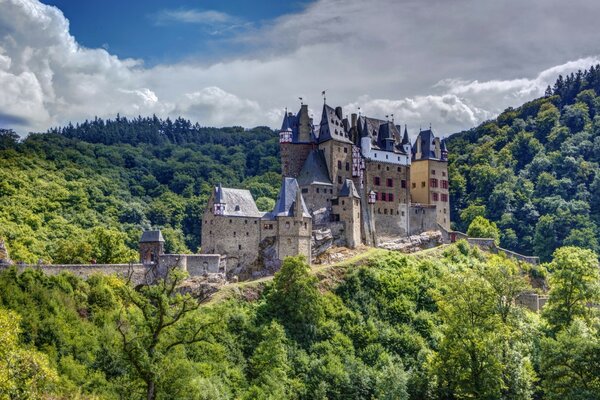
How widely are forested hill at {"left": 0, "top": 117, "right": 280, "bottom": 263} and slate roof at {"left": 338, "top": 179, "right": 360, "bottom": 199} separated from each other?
22004 millimetres

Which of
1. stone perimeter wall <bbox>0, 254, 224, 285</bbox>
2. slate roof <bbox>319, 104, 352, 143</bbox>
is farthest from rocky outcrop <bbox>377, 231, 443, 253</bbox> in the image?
stone perimeter wall <bbox>0, 254, 224, 285</bbox>

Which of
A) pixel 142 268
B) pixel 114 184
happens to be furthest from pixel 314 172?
pixel 114 184

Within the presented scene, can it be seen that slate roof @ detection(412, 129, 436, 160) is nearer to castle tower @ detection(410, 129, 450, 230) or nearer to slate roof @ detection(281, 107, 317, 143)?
castle tower @ detection(410, 129, 450, 230)

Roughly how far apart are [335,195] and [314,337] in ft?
61.8

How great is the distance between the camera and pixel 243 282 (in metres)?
65.9

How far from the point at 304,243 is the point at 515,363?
22.5m

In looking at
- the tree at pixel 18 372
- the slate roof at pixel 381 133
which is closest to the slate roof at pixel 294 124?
the slate roof at pixel 381 133

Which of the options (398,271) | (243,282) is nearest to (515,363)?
(398,271)

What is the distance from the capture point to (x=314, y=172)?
75625 mm

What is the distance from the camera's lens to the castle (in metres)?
67.6

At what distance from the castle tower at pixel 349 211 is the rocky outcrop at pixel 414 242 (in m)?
5.11

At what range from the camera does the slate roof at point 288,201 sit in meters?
68.7

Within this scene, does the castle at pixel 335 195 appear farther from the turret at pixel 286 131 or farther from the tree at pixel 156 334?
the tree at pixel 156 334

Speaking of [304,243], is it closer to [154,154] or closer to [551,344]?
[551,344]
